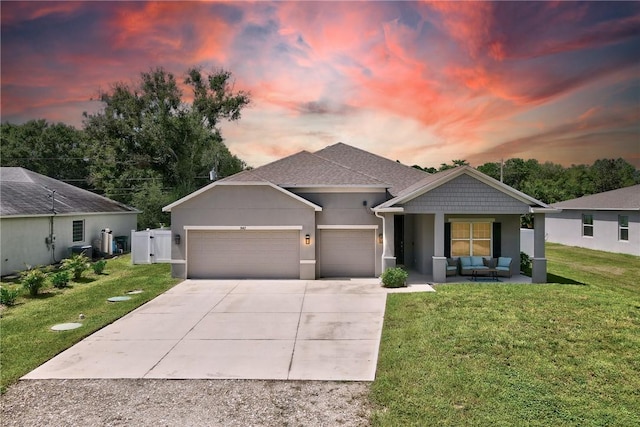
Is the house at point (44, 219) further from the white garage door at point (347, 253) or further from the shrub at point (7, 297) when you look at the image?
the white garage door at point (347, 253)

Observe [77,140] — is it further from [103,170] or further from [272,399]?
[272,399]

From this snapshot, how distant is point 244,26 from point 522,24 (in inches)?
535

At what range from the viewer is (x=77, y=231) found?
70.9 ft

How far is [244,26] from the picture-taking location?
19.4 meters

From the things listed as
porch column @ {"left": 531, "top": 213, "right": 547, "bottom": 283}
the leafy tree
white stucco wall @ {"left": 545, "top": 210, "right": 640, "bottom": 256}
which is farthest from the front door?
the leafy tree

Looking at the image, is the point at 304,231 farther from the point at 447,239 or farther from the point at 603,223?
the point at 603,223

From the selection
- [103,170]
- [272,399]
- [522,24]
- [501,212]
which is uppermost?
[522,24]

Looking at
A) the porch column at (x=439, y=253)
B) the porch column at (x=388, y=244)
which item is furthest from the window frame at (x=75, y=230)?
the porch column at (x=439, y=253)

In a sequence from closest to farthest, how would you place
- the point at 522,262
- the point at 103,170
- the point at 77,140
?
the point at 522,262
the point at 103,170
the point at 77,140

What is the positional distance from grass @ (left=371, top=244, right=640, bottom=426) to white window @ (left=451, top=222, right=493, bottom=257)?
3.84m

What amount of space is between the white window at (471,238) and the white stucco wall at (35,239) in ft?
60.2

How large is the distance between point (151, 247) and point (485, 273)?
15.0m

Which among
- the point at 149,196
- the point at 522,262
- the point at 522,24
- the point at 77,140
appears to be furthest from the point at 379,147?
the point at 77,140

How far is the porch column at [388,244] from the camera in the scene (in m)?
14.5
